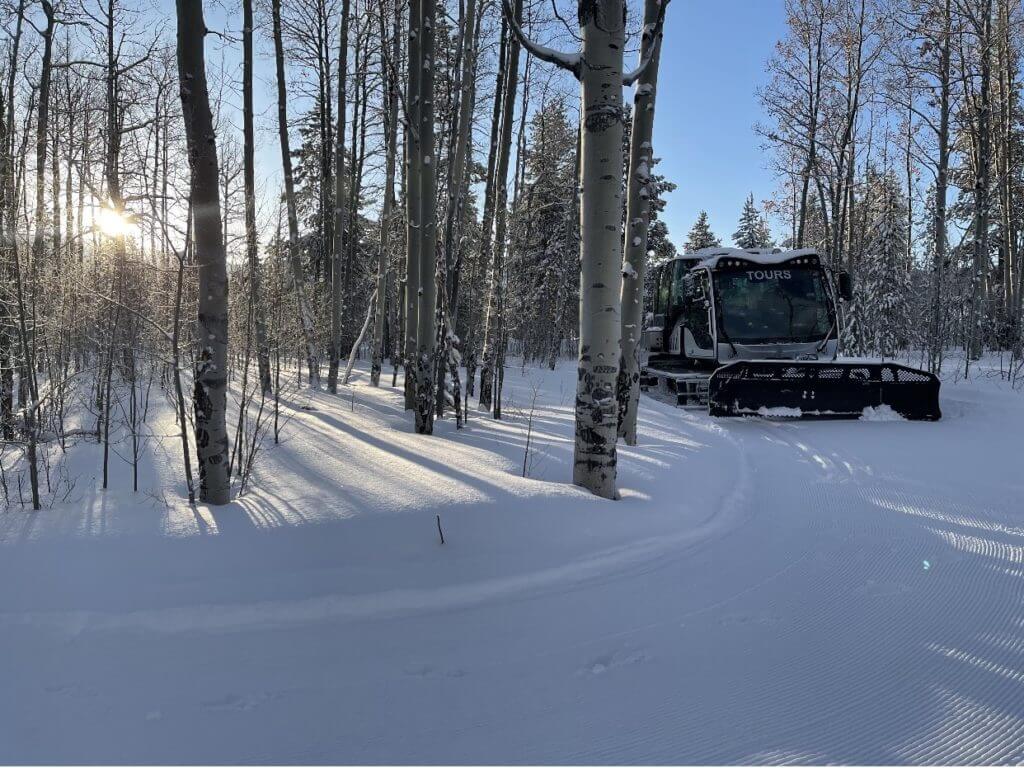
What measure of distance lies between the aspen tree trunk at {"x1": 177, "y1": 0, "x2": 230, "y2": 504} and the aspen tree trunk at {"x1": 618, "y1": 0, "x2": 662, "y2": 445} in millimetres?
4394

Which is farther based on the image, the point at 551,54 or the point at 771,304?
the point at 771,304

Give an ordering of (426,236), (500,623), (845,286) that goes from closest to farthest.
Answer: (500,623), (426,236), (845,286)

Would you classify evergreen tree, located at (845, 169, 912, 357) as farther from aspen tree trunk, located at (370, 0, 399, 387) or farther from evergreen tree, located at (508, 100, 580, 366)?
aspen tree trunk, located at (370, 0, 399, 387)

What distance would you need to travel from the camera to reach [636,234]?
285 inches

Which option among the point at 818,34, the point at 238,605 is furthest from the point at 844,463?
the point at 818,34

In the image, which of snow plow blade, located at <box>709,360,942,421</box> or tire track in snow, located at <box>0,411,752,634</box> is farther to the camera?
snow plow blade, located at <box>709,360,942,421</box>

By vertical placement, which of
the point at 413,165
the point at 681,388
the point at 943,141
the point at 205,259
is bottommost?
the point at 681,388

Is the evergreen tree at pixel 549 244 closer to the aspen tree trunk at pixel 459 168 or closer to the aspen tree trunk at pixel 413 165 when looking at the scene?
the aspen tree trunk at pixel 459 168

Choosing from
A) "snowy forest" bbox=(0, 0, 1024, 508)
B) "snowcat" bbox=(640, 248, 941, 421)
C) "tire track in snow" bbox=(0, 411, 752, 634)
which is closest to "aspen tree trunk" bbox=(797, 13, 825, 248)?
"snowy forest" bbox=(0, 0, 1024, 508)

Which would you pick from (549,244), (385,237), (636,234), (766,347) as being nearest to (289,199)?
(385,237)

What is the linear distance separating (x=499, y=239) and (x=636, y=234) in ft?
10.0

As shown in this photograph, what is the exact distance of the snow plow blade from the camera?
→ 9.16 metres

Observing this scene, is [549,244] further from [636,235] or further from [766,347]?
[636,235]

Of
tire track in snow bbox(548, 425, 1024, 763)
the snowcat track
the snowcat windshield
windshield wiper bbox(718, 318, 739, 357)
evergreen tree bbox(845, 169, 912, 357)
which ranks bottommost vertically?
tire track in snow bbox(548, 425, 1024, 763)
